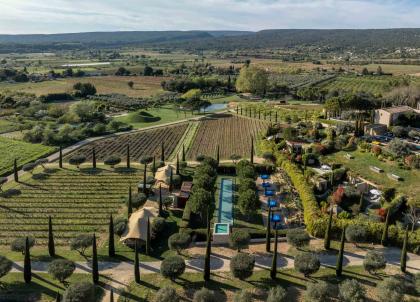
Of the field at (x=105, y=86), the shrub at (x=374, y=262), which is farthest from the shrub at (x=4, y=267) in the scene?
the field at (x=105, y=86)

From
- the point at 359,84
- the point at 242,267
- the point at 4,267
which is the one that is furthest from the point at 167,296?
A: the point at 359,84

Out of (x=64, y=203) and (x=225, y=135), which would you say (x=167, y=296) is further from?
(x=225, y=135)

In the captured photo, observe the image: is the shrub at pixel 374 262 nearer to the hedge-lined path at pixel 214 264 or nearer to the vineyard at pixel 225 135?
the hedge-lined path at pixel 214 264

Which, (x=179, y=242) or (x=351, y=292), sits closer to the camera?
(x=351, y=292)

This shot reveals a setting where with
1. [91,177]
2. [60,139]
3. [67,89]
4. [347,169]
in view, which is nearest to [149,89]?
[67,89]

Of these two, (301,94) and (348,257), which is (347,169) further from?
(301,94)

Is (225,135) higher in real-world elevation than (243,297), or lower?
higher
